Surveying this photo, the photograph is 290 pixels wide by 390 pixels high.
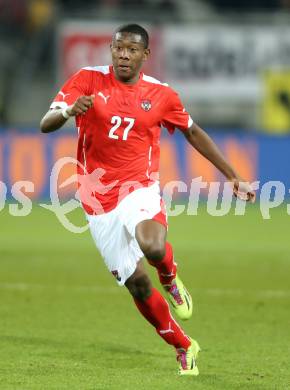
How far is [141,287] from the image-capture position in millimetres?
7496

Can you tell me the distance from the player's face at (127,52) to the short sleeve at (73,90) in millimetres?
260

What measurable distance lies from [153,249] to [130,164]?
82cm

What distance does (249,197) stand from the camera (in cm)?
769

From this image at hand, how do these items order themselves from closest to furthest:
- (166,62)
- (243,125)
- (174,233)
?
(174,233), (166,62), (243,125)

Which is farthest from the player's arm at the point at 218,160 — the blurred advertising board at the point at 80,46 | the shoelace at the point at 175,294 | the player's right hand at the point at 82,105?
the blurred advertising board at the point at 80,46

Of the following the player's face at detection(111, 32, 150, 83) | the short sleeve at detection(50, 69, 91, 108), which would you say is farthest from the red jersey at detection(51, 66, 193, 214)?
the player's face at detection(111, 32, 150, 83)

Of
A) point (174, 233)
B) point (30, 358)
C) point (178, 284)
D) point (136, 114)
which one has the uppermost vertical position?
point (136, 114)

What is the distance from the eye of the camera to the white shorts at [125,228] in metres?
7.46

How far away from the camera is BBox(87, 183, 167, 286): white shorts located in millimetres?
7465

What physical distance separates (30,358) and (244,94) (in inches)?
708

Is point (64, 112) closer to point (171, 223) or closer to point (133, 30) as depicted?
point (133, 30)

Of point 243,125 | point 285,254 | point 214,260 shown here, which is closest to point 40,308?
point 214,260

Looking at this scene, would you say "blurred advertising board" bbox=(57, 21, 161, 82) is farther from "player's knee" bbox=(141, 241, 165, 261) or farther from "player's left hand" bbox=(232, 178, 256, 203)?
"player's knee" bbox=(141, 241, 165, 261)

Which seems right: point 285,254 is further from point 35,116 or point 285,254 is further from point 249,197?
point 35,116
